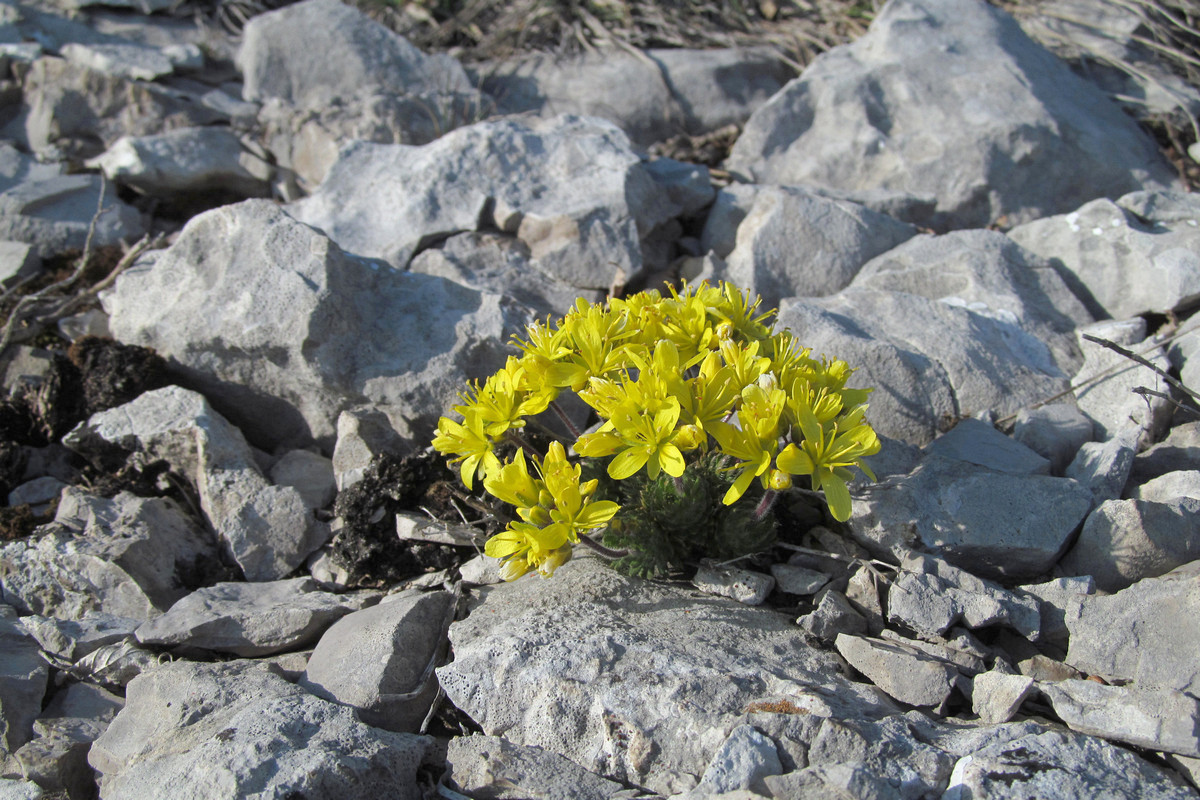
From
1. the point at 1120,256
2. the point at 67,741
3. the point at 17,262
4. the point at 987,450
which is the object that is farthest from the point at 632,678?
the point at 17,262

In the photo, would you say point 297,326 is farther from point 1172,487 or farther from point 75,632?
point 1172,487

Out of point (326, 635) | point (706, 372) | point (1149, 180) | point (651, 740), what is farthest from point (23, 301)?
point (1149, 180)

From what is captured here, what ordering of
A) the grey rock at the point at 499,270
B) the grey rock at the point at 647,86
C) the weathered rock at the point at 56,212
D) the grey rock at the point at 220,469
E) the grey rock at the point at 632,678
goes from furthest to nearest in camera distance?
the grey rock at the point at 647,86 < the weathered rock at the point at 56,212 < the grey rock at the point at 499,270 < the grey rock at the point at 220,469 < the grey rock at the point at 632,678

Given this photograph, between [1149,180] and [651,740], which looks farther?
[1149,180]

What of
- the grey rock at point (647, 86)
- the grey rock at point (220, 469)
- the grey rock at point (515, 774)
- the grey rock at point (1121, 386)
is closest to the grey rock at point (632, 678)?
the grey rock at point (515, 774)

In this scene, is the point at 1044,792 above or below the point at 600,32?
below

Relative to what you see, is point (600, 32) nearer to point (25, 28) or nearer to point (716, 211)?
point (716, 211)

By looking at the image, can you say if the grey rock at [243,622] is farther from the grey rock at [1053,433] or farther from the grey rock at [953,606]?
the grey rock at [1053,433]
